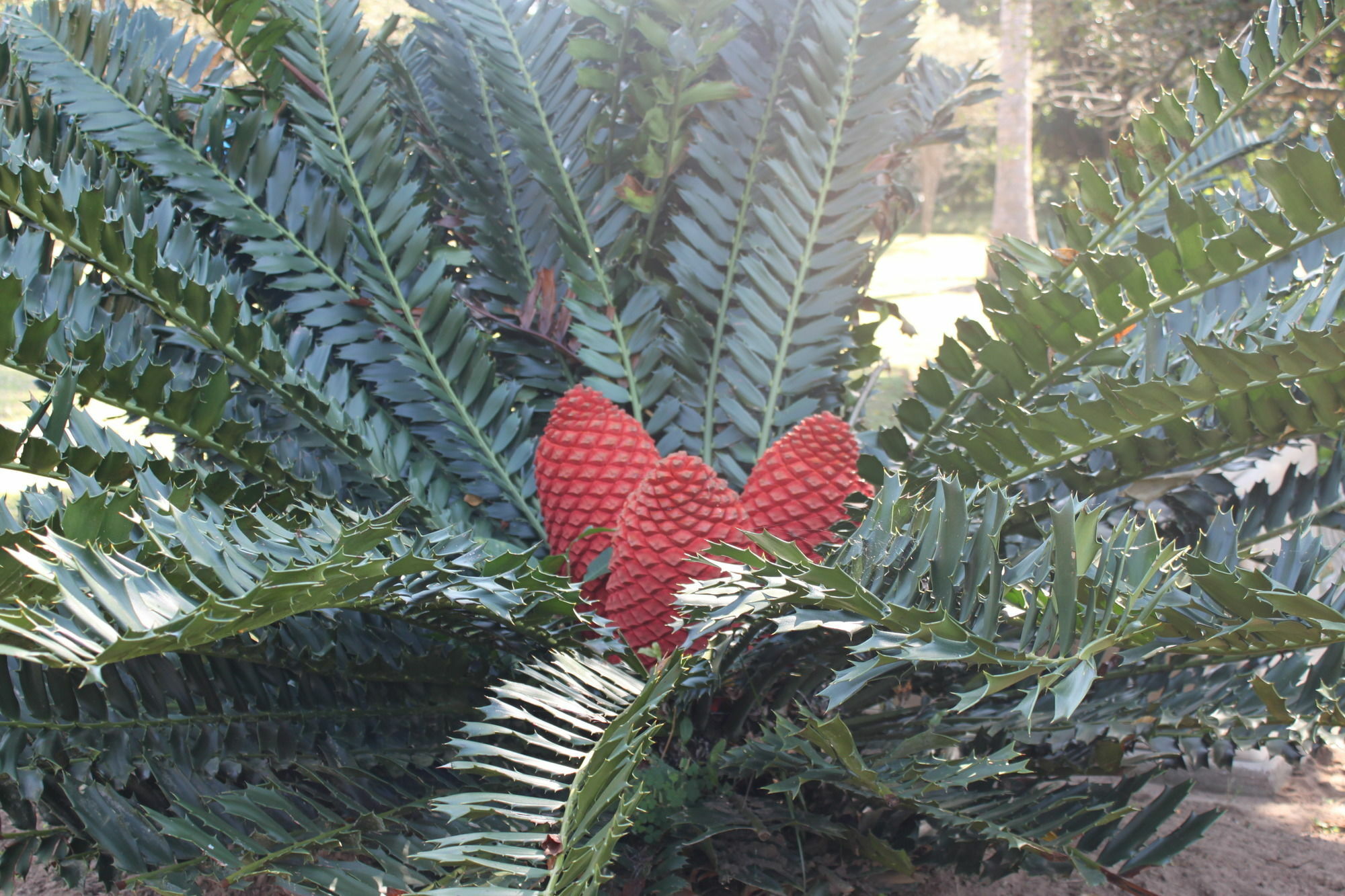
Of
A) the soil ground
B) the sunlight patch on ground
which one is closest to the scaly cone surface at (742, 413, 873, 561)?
the soil ground

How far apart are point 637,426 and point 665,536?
0.85 ft

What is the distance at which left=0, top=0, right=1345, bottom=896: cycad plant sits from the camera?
0.91m

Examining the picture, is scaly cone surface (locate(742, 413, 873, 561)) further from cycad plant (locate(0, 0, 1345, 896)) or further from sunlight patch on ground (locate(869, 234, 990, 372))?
sunlight patch on ground (locate(869, 234, 990, 372))

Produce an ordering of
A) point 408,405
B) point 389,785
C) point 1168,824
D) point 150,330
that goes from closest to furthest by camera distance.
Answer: point 389,785
point 150,330
point 408,405
point 1168,824

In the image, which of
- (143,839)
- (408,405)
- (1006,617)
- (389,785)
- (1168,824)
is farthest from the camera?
(1168,824)

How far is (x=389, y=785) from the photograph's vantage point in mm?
1157

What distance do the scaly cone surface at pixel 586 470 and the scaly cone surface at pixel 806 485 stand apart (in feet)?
0.56

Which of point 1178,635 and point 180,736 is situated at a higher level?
point 1178,635

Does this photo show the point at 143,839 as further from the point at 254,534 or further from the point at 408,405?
the point at 408,405

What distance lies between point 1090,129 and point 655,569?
15.1m

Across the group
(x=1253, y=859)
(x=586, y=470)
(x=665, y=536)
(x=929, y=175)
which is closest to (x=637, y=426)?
(x=586, y=470)

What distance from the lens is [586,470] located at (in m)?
1.39

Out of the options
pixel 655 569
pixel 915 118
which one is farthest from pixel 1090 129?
pixel 655 569

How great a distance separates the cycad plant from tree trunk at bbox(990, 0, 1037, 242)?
615cm
